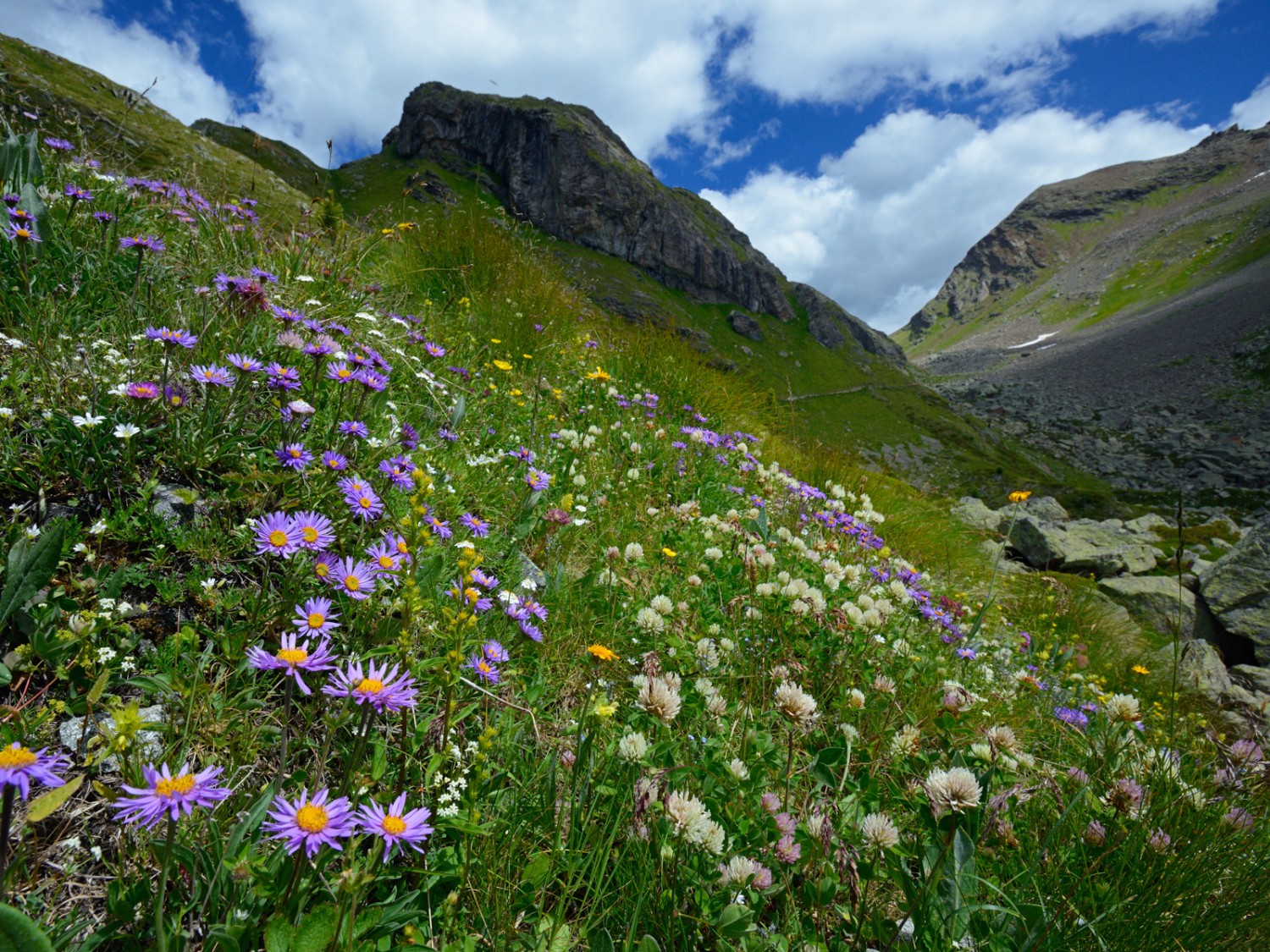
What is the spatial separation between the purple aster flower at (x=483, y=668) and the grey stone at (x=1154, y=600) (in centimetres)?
862

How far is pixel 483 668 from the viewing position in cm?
170

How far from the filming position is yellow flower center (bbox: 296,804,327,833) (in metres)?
0.96

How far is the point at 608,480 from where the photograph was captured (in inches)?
158

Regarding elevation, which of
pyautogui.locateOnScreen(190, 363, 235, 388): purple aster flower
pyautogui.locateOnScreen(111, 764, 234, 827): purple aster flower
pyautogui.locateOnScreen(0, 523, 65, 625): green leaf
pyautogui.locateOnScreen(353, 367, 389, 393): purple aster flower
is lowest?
pyautogui.locateOnScreen(111, 764, 234, 827): purple aster flower

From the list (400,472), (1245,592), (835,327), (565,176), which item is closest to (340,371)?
(400,472)

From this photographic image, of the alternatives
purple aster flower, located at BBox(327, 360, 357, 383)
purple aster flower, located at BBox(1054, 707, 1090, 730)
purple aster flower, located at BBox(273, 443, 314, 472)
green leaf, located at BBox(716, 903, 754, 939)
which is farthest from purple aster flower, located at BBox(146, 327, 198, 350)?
purple aster flower, located at BBox(1054, 707, 1090, 730)

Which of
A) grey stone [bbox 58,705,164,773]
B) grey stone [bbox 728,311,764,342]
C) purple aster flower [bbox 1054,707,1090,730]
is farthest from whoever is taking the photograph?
grey stone [bbox 728,311,764,342]

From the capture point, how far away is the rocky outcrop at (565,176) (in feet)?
331

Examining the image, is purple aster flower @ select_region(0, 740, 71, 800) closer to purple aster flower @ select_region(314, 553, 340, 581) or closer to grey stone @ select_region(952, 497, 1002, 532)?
purple aster flower @ select_region(314, 553, 340, 581)

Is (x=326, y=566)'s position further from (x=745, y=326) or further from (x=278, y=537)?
(x=745, y=326)

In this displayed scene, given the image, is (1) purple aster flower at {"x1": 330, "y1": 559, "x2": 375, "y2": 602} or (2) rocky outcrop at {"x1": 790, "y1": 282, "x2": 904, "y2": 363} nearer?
(1) purple aster flower at {"x1": 330, "y1": 559, "x2": 375, "y2": 602}

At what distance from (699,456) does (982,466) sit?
49.9m

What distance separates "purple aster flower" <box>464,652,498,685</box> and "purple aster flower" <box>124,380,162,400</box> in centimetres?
141

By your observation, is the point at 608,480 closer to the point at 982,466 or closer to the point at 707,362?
the point at 707,362
